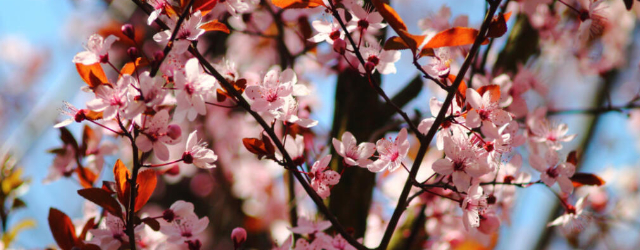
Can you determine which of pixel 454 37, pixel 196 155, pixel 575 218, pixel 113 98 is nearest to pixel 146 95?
pixel 113 98

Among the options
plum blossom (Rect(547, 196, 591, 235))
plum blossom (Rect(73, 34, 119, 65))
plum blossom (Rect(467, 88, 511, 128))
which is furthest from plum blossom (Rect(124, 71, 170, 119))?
plum blossom (Rect(547, 196, 591, 235))

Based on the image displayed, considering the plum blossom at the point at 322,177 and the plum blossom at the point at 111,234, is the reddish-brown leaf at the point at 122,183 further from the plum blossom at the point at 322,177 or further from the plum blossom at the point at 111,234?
the plum blossom at the point at 322,177

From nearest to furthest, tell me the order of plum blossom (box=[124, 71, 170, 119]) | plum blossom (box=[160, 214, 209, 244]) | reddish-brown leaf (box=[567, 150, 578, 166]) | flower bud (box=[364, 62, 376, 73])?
1. plum blossom (box=[124, 71, 170, 119])
2. flower bud (box=[364, 62, 376, 73])
3. plum blossom (box=[160, 214, 209, 244])
4. reddish-brown leaf (box=[567, 150, 578, 166])

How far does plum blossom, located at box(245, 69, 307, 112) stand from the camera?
0.78 metres

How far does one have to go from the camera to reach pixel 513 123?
0.89 meters

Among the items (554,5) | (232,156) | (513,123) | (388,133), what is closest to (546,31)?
(554,5)

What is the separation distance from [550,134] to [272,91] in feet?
2.19

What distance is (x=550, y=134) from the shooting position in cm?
106

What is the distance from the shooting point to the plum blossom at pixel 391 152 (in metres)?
0.80

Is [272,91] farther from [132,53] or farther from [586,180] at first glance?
[586,180]

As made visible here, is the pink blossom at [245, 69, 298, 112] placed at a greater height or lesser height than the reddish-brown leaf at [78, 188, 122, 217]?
greater

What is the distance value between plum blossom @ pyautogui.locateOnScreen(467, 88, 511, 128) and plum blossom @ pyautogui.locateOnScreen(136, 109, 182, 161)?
0.47m

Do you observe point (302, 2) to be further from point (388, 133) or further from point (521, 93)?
point (521, 93)

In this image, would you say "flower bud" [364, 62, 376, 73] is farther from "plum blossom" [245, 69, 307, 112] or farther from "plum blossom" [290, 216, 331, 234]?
"plum blossom" [290, 216, 331, 234]
